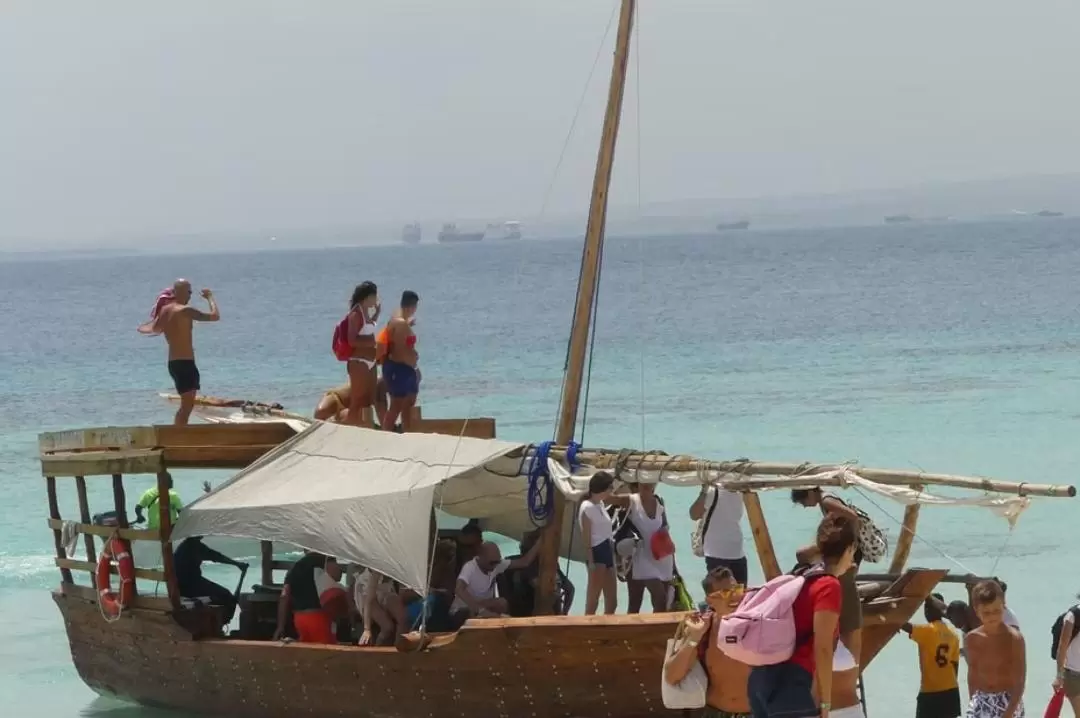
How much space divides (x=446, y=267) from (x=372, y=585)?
145 metres

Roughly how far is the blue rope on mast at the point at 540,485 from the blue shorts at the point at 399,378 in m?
2.30

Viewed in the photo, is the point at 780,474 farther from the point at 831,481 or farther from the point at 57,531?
the point at 57,531

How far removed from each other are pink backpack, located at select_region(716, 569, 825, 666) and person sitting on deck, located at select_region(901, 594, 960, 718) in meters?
3.23

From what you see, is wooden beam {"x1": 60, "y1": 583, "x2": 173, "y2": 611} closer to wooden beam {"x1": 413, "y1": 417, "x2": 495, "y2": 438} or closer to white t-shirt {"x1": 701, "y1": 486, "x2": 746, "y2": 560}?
wooden beam {"x1": 413, "y1": 417, "x2": 495, "y2": 438}

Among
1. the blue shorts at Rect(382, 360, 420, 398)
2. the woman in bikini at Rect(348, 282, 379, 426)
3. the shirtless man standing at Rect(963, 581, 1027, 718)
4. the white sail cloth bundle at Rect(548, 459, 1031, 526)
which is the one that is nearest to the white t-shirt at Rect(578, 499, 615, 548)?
the white sail cloth bundle at Rect(548, 459, 1031, 526)

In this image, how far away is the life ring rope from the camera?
43.8 ft

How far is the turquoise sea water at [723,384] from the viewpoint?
63.7ft

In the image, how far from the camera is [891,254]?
134 meters

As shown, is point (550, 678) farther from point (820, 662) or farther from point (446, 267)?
point (446, 267)

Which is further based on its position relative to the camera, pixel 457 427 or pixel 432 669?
pixel 457 427

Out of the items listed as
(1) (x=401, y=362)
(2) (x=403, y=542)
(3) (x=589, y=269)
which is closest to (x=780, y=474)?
(2) (x=403, y=542)

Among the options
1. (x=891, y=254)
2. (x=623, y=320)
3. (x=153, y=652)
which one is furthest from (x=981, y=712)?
(x=891, y=254)

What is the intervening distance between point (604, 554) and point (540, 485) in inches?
31.6

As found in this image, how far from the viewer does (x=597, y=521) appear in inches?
465
